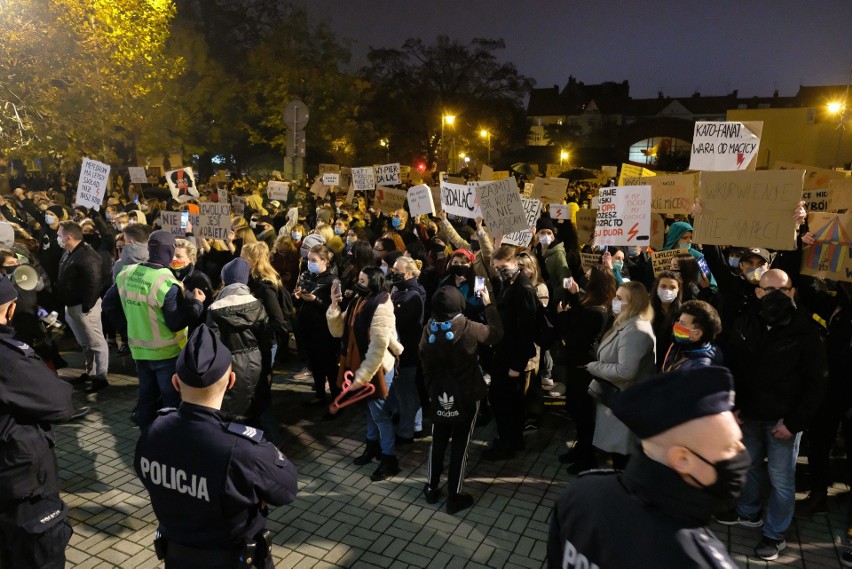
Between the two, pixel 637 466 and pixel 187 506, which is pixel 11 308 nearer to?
pixel 187 506

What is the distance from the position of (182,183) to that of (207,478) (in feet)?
31.4

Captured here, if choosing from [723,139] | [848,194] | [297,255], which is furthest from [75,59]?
[848,194]

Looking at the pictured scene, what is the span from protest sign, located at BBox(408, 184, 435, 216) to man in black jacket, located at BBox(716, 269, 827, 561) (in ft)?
20.0

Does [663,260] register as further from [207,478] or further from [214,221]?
[214,221]

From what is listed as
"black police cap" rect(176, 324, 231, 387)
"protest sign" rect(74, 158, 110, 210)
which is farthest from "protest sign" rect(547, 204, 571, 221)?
"black police cap" rect(176, 324, 231, 387)

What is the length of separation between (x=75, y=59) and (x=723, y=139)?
18733mm

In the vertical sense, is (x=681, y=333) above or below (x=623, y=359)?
above

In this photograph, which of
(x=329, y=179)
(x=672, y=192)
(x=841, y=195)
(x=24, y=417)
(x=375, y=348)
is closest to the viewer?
(x=24, y=417)

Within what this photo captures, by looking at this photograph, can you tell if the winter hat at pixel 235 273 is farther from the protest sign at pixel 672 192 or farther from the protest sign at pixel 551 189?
the protest sign at pixel 551 189

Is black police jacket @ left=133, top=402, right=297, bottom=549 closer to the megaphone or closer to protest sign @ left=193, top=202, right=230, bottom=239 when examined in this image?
the megaphone

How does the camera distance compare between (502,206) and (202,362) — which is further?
(502,206)

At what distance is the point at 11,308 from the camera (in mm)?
4020

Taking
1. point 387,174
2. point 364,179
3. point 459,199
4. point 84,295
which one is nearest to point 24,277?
point 84,295

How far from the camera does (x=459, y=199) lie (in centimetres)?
923
